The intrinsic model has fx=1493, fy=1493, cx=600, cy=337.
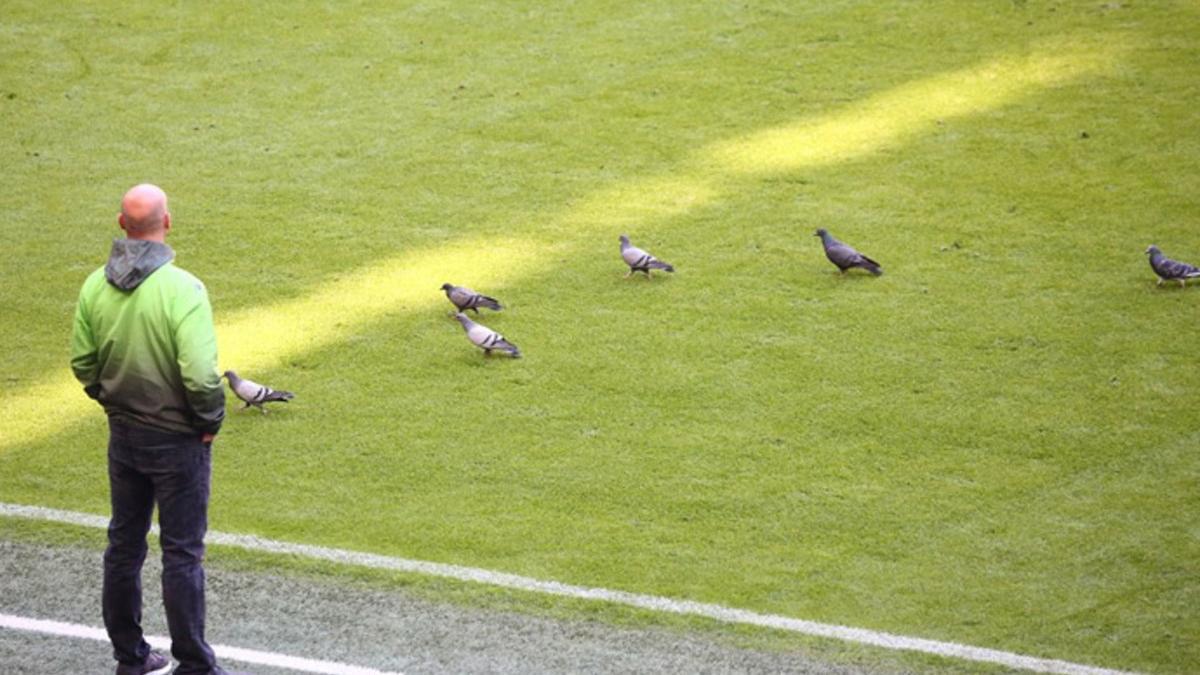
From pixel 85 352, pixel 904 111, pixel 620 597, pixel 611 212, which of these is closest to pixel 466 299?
pixel 611 212

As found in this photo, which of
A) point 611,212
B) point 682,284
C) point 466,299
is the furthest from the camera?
point 611,212

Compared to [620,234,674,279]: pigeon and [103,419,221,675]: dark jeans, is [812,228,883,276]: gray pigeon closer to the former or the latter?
[620,234,674,279]: pigeon

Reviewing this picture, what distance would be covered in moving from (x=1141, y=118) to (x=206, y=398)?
38.7ft

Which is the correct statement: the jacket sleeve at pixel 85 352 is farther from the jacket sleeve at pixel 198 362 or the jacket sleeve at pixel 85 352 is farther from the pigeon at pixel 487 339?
the pigeon at pixel 487 339

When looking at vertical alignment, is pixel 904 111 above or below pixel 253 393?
below

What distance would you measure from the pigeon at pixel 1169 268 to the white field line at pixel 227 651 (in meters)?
7.84

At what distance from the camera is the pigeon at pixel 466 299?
12016 mm

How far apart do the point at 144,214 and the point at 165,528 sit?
1472 mm

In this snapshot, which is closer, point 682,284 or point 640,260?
point 640,260

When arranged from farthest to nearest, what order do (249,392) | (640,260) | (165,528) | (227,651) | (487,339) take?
(640,260)
(487,339)
(249,392)
(227,651)
(165,528)

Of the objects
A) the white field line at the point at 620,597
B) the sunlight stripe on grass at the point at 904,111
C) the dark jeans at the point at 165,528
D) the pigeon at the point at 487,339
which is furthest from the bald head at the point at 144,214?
the sunlight stripe on grass at the point at 904,111

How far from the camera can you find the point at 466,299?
12008 millimetres

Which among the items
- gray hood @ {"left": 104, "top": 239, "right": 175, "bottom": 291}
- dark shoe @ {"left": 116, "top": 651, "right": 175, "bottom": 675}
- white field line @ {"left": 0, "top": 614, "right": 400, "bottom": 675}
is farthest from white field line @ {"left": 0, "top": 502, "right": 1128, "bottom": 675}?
gray hood @ {"left": 104, "top": 239, "right": 175, "bottom": 291}

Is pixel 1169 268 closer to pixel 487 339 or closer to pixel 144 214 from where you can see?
pixel 487 339
